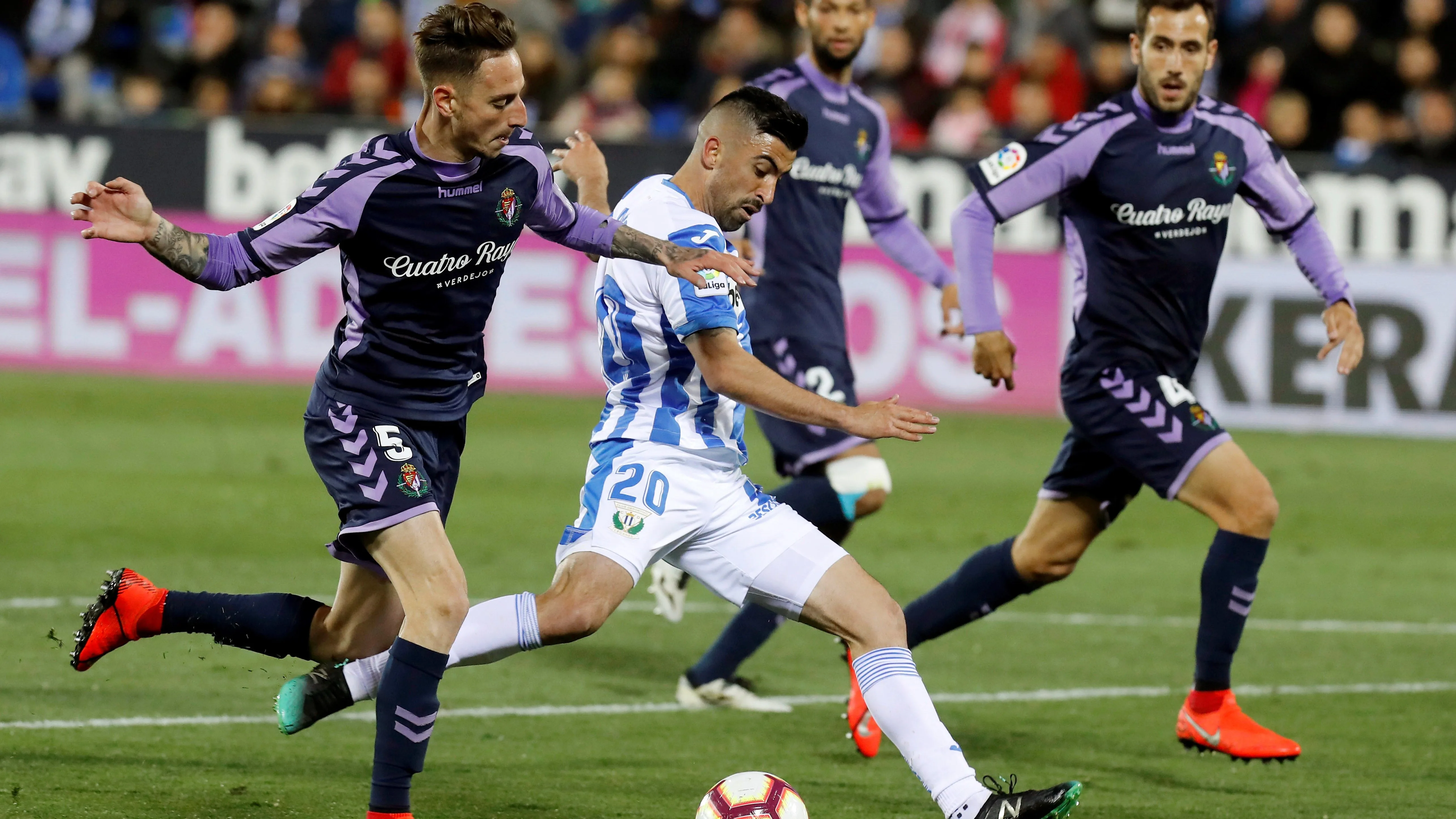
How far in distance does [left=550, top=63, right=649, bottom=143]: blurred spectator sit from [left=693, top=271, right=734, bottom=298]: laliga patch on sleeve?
11.8 m

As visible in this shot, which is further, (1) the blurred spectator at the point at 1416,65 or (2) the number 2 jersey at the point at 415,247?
(1) the blurred spectator at the point at 1416,65

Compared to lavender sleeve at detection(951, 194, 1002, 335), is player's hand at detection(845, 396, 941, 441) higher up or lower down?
lower down

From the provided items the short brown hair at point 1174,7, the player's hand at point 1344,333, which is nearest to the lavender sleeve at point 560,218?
the short brown hair at point 1174,7

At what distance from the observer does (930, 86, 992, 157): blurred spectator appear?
1702 centimetres

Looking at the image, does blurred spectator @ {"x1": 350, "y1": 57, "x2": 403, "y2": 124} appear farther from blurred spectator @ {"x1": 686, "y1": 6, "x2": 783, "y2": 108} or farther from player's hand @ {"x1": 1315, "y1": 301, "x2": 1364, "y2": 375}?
player's hand @ {"x1": 1315, "y1": 301, "x2": 1364, "y2": 375}

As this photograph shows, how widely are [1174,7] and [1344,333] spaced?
1.29 meters

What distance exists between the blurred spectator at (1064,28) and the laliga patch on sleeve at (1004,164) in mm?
11146

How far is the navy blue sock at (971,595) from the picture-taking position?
6.87m

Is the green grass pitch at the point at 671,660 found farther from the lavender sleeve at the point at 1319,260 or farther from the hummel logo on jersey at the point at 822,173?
the hummel logo on jersey at the point at 822,173

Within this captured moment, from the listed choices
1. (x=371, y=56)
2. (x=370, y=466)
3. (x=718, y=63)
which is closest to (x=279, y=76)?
(x=371, y=56)

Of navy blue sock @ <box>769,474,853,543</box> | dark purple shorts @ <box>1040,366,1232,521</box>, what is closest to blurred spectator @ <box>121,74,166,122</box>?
navy blue sock @ <box>769,474,853,543</box>

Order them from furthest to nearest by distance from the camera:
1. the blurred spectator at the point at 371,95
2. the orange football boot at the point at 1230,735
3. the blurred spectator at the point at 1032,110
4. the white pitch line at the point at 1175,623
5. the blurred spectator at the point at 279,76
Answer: the blurred spectator at the point at 371,95 < the blurred spectator at the point at 279,76 < the blurred spectator at the point at 1032,110 < the white pitch line at the point at 1175,623 < the orange football boot at the point at 1230,735

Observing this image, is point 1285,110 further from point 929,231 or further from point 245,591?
point 245,591

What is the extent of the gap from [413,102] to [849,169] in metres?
11.0
